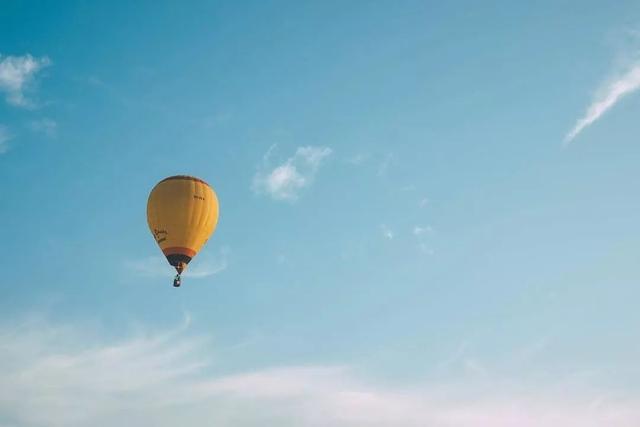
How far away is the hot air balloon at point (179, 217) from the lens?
64.3m

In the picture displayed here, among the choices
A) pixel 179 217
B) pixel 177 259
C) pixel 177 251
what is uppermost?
pixel 179 217

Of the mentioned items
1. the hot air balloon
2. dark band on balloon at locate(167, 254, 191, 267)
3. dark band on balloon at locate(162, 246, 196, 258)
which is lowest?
dark band on balloon at locate(167, 254, 191, 267)

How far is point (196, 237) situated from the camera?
65438mm

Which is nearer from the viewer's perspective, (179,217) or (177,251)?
(177,251)

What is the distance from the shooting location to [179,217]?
64750 mm

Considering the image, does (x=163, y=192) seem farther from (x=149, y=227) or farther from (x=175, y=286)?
(x=175, y=286)

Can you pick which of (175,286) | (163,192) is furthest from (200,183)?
(175,286)

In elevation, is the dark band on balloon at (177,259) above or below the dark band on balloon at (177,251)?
below

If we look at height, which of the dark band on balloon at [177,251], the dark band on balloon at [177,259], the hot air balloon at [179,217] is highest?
the hot air balloon at [179,217]

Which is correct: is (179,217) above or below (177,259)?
above

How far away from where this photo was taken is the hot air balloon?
64312mm

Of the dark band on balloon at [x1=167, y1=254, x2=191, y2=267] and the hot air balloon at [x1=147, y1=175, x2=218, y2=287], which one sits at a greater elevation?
the hot air balloon at [x1=147, y1=175, x2=218, y2=287]

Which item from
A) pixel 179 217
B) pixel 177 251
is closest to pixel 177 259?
pixel 177 251

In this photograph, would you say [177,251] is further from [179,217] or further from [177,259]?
[179,217]
